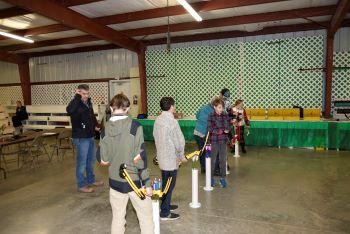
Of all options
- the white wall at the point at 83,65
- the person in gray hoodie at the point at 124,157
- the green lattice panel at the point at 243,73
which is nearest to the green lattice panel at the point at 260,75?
the green lattice panel at the point at 243,73

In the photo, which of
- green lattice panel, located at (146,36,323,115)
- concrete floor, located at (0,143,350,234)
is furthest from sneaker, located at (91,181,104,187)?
green lattice panel, located at (146,36,323,115)

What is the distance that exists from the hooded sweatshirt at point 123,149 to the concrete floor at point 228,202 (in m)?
1.23

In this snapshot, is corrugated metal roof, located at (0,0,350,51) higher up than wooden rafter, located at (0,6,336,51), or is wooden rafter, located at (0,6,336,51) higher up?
corrugated metal roof, located at (0,0,350,51)

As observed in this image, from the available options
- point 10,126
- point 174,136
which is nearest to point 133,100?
point 10,126

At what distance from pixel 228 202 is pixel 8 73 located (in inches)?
542

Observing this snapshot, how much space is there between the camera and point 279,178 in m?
5.32

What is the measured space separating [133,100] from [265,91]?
16.0ft

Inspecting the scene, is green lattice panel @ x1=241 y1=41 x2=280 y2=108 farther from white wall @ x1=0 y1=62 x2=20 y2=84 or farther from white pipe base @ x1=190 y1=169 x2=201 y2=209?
white wall @ x1=0 y1=62 x2=20 y2=84

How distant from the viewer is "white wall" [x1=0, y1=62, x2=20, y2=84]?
13905 millimetres

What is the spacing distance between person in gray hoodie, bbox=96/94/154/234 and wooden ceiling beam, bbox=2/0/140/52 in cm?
431

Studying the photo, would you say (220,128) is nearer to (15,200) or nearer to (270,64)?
(15,200)

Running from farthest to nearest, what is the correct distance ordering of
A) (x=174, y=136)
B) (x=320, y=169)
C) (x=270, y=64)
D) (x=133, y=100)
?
(x=133, y=100) → (x=270, y=64) → (x=320, y=169) → (x=174, y=136)

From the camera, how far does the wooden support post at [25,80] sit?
1304 centimetres

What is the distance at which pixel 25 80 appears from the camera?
13.1m
